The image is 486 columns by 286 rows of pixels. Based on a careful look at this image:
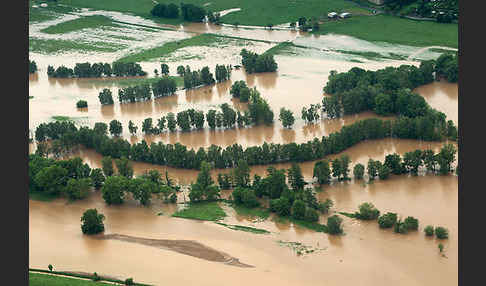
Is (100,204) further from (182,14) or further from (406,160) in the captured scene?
(182,14)

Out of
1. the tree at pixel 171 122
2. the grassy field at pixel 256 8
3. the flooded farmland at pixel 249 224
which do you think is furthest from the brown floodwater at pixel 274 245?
the grassy field at pixel 256 8

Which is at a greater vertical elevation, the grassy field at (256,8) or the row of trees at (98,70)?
the grassy field at (256,8)

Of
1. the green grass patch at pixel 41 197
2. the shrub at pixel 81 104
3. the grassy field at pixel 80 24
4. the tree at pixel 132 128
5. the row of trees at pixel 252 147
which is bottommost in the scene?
the green grass patch at pixel 41 197

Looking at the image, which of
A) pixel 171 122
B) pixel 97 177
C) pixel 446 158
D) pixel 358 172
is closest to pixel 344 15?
pixel 171 122

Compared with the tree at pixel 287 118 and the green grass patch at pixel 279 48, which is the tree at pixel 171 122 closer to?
the tree at pixel 287 118

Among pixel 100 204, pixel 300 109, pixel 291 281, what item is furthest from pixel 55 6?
pixel 291 281

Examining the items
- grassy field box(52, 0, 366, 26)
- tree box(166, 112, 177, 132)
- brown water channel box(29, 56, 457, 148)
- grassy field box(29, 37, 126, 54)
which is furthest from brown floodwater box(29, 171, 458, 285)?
grassy field box(52, 0, 366, 26)

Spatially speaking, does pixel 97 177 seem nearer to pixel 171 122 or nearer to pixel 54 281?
pixel 171 122
